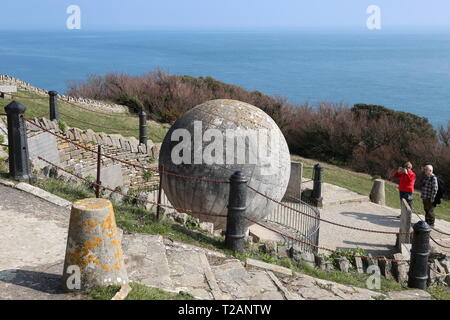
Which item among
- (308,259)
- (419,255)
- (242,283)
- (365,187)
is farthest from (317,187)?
(242,283)

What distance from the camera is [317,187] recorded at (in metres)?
14.3

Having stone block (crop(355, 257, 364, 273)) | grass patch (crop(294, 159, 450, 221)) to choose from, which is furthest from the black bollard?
stone block (crop(355, 257, 364, 273))

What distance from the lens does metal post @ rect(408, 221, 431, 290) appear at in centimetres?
693

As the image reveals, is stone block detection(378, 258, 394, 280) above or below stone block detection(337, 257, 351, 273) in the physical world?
below

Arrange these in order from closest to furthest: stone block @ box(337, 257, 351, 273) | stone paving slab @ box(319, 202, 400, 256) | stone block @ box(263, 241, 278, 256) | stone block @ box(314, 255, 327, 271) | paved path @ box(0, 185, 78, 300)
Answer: paved path @ box(0, 185, 78, 300) < stone block @ box(263, 241, 278, 256) < stone block @ box(314, 255, 327, 271) < stone block @ box(337, 257, 351, 273) < stone paving slab @ box(319, 202, 400, 256)

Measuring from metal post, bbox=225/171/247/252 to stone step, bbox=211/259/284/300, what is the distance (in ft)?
1.26

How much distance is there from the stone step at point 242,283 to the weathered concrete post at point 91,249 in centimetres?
141

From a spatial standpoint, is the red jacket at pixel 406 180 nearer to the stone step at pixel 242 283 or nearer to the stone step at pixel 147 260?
the stone step at pixel 242 283

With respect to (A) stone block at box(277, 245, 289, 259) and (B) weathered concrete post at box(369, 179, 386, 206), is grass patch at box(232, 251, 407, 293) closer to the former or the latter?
(A) stone block at box(277, 245, 289, 259)

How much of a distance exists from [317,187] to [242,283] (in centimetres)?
867

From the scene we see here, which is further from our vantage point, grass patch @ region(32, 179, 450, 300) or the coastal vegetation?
the coastal vegetation

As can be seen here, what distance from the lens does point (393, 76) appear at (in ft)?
335

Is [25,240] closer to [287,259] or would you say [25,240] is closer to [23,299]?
[23,299]
